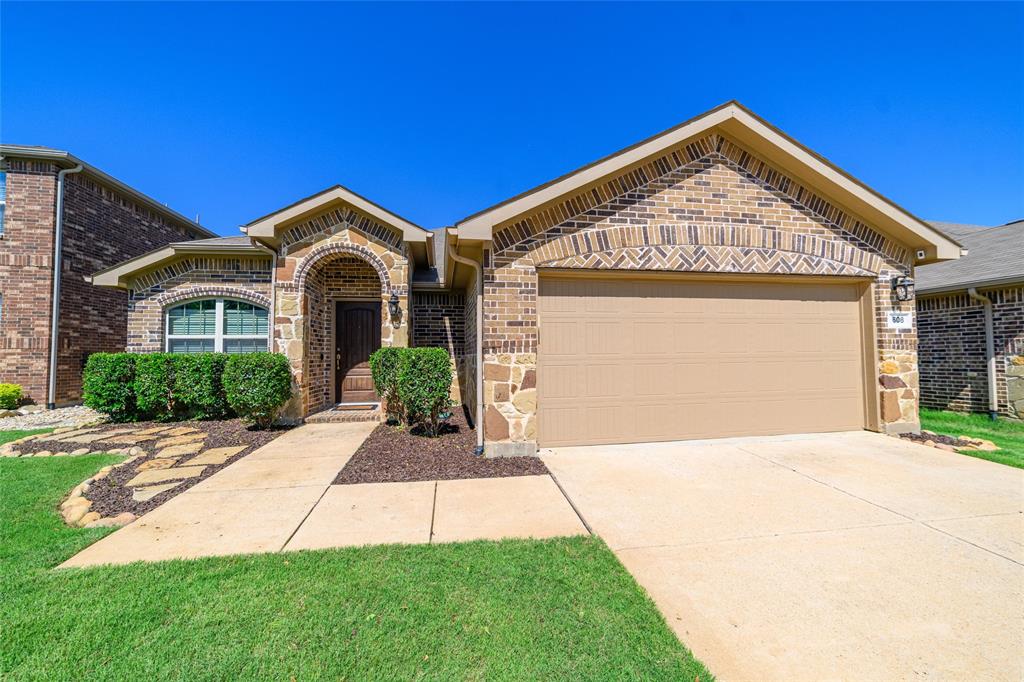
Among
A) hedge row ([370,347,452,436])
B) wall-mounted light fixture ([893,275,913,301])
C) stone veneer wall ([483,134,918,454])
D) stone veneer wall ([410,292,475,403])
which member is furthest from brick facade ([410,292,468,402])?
wall-mounted light fixture ([893,275,913,301])

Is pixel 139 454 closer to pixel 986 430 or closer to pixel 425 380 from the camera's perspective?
pixel 425 380

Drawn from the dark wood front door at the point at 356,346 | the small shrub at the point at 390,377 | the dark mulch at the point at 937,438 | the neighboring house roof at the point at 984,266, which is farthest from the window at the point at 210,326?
the neighboring house roof at the point at 984,266

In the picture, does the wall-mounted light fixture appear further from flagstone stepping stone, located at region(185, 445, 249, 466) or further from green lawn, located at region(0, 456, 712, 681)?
flagstone stepping stone, located at region(185, 445, 249, 466)

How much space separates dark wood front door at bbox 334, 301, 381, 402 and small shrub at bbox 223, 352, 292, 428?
2215 millimetres

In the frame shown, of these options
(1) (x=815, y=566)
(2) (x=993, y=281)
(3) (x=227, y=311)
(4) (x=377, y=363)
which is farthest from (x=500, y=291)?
(2) (x=993, y=281)

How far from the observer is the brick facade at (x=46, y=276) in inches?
376

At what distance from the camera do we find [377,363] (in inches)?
291

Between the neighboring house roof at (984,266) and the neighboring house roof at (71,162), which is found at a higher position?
the neighboring house roof at (71,162)

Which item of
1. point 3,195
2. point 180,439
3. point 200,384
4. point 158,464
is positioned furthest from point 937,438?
point 3,195

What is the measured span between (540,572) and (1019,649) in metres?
2.40

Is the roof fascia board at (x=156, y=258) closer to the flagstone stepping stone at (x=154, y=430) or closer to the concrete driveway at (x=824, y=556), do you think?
the flagstone stepping stone at (x=154, y=430)

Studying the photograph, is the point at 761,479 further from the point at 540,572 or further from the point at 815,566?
the point at 540,572

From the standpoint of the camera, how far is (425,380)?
607 cm

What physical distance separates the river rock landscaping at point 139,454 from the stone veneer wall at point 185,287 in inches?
97.3
